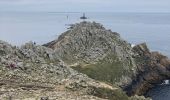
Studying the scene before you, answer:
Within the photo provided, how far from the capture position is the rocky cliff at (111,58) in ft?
342

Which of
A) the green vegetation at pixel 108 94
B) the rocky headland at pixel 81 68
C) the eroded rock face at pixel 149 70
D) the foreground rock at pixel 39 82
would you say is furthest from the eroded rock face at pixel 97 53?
the green vegetation at pixel 108 94

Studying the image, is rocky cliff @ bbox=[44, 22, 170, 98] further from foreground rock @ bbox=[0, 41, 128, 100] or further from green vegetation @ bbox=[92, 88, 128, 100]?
green vegetation @ bbox=[92, 88, 128, 100]

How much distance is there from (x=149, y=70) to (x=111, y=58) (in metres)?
12.7

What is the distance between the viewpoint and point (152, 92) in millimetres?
109250

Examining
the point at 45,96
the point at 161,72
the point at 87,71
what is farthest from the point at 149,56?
the point at 45,96

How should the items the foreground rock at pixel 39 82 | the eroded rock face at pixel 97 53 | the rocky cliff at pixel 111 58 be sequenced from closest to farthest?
the foreground rock at pixel 39 82 → the eroded rock face at pixel 97 53 → the rocky cliff at pixel 111 58

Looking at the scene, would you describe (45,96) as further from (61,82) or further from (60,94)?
(61,82)

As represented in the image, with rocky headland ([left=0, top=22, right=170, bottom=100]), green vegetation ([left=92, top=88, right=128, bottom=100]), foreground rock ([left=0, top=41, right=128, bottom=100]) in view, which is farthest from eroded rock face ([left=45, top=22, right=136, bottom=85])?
green vegetation ([left=92, top=88, right=128, bottom=100])

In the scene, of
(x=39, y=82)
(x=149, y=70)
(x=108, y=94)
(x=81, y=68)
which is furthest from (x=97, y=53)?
(x=39, y=82)

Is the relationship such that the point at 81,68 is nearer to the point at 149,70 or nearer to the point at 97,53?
the point at 97,53

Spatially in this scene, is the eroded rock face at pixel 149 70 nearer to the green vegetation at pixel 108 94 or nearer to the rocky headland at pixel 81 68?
the rocky headland at pixel 81 68

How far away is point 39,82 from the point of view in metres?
61.1

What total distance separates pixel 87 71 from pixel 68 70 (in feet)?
79.8

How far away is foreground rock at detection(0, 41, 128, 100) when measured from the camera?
5441 cm
